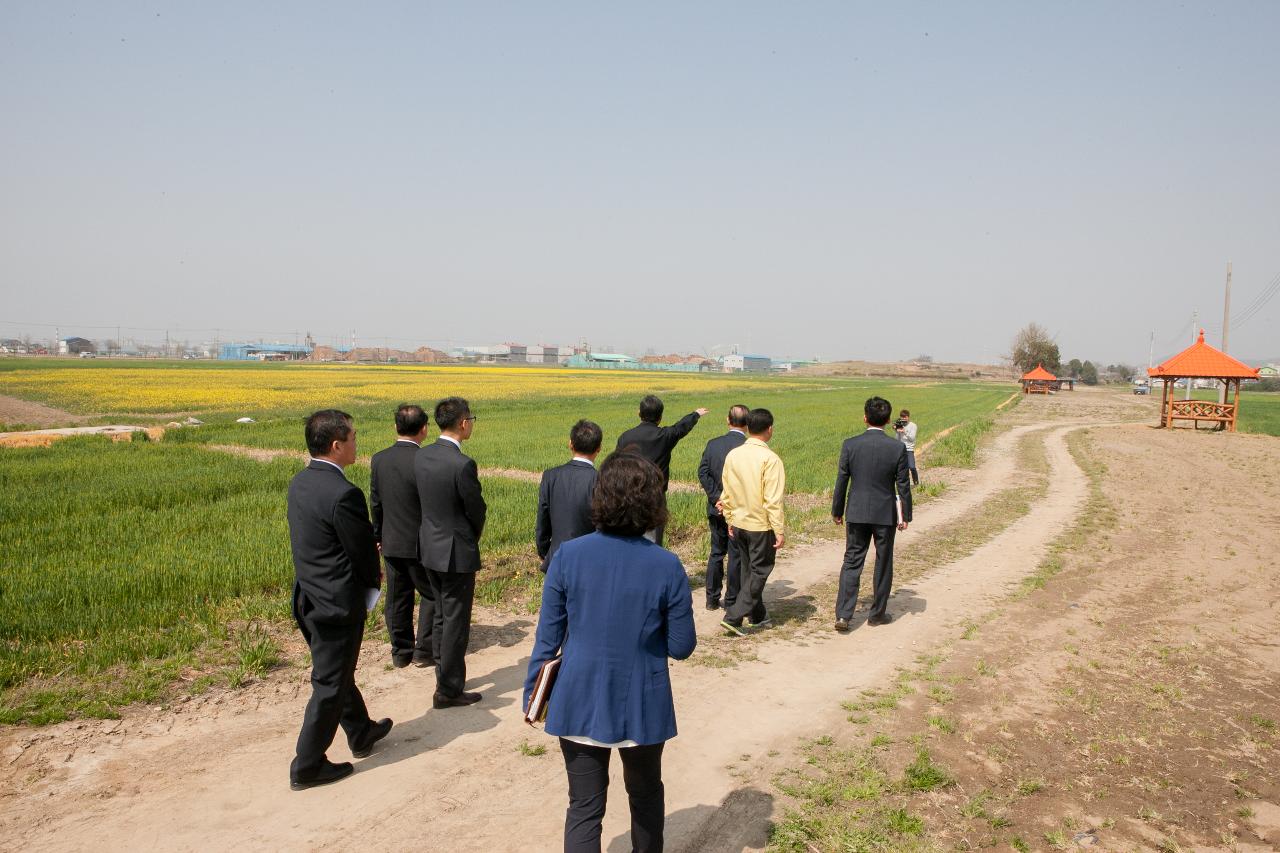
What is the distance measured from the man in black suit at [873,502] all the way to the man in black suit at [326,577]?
14.1 feet

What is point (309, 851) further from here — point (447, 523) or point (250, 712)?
point (447, 523)

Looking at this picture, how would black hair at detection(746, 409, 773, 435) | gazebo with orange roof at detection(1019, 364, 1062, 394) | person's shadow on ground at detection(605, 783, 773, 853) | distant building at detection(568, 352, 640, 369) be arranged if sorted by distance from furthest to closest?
distant building at detection(568, 352, 640, 369), gazebo with orange roof at detection(1019, 364, 1062, 394), black hair at detection(746, 409, 773, 435), person's shadow on ground at detection(605, 783, 773, 853)

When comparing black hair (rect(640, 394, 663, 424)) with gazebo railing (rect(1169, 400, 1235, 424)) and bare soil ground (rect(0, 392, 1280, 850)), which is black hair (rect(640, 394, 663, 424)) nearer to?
bare soil ground (rect(0, 392, 1280, 850))

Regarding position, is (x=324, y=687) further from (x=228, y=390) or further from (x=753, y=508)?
(x=228, y=390)

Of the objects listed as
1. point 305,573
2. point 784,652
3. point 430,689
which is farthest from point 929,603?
point 305,573

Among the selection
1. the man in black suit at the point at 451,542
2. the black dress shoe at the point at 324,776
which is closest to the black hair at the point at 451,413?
the man in black suit at the point at 451,542

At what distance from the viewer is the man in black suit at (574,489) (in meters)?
5.26

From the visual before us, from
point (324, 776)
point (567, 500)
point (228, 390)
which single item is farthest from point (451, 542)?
point (228, 390)

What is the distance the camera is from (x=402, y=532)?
5.59 metres

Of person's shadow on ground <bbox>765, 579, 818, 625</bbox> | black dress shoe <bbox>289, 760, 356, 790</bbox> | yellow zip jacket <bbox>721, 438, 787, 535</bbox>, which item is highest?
yellow zip jacket <bbox>721, 438, 787, 535</bbox>

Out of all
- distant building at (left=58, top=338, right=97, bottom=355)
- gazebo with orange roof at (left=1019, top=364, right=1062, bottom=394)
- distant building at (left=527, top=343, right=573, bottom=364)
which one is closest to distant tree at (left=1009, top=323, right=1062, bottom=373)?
gazebo with orange roof at (left=1019, top=364, right=1062, bottom=394)

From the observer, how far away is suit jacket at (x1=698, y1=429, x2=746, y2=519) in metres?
7.18

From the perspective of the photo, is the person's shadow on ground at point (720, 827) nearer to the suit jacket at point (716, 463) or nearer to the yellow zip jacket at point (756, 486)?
the yellow zip jacket at point (756, 486)

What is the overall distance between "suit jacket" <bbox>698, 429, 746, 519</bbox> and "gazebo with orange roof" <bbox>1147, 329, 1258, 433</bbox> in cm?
2939
